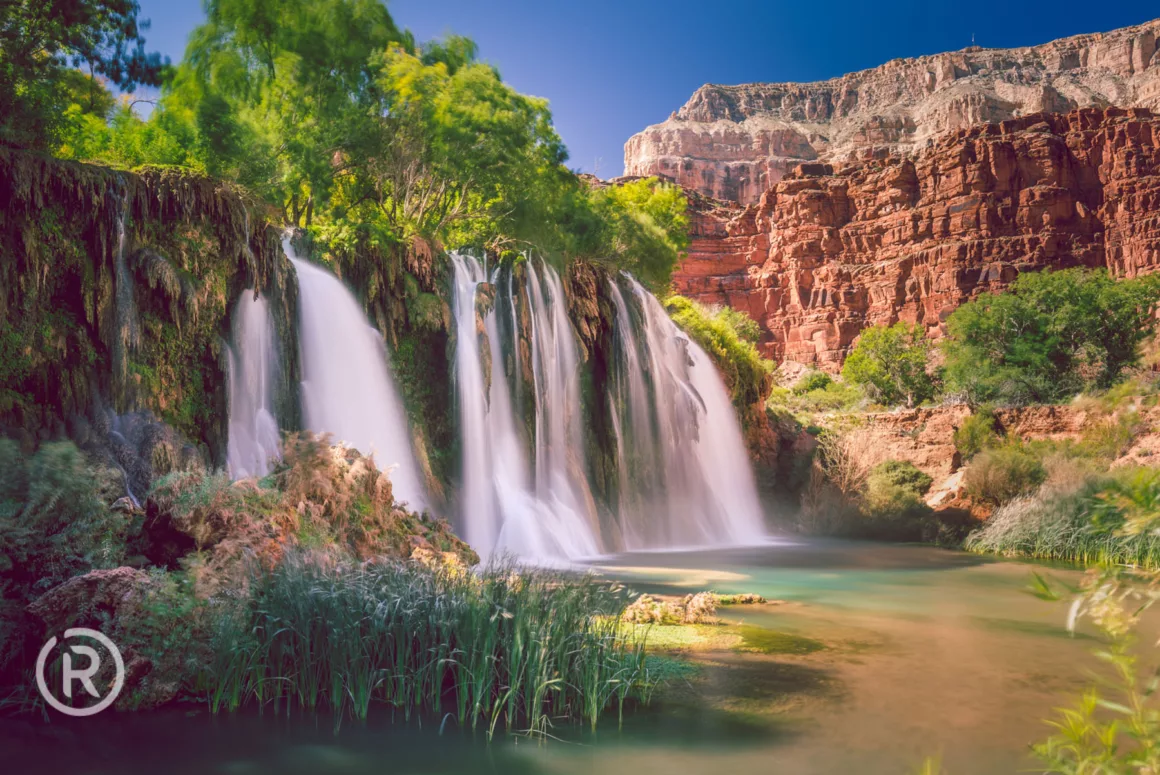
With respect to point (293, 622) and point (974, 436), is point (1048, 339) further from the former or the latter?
point (293, 622)

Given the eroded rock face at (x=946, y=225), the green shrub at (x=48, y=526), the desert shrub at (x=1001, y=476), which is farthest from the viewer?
the eroded rock face at (x=946, y=225)

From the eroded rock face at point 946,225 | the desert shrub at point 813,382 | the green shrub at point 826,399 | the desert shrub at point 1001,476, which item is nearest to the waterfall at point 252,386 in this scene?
the desert shrub at point 1001,476

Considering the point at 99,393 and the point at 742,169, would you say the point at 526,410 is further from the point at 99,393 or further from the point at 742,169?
the point at 742,169

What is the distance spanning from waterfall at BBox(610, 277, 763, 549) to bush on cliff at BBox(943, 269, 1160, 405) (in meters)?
12.6

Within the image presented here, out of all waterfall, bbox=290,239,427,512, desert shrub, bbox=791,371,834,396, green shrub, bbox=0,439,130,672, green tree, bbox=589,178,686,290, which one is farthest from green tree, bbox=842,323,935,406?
green shrub, bbox=0,439,130,672

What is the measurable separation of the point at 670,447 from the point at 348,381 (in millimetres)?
10910

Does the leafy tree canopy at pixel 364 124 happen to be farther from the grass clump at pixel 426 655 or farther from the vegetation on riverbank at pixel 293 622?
the grass clump at pixel 426 655

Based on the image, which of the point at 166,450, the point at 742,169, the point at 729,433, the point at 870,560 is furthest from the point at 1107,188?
the point at 166,450

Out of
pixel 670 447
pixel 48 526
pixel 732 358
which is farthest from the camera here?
pixel 732 358

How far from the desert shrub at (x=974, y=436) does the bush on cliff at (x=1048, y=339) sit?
7390 mm

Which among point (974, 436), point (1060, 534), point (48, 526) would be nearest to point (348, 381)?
point (48, 526)

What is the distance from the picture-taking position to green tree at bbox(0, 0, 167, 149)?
14.6 meters

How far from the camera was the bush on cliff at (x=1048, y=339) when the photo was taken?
34.5 m

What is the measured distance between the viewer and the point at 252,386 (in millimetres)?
14484
